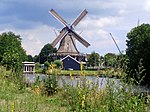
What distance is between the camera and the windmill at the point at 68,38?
70250 mm

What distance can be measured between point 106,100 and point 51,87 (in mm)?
6482

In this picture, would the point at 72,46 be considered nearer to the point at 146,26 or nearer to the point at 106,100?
the point at 146,26

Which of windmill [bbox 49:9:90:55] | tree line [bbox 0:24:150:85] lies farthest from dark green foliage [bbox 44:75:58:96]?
windmill [bbox 49:9:90:55]

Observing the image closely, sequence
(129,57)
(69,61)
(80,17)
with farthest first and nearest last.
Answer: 1. (69,61)
2. (80,17)
3. (129,57)

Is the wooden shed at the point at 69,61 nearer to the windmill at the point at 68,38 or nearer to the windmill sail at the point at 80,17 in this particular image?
the windmill at the point at 68,38

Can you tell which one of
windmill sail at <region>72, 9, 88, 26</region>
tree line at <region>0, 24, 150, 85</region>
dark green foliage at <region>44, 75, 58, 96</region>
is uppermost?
windmill sail at <region>72, 9, 88, 26</region>

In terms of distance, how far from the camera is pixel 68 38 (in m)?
73.1

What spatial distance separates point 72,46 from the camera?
249ft

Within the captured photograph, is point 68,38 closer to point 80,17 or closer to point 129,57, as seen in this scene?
point 80,17

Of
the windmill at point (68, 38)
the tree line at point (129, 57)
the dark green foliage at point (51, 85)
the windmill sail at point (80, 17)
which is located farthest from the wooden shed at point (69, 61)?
the dark green foliage at point (51, 85)

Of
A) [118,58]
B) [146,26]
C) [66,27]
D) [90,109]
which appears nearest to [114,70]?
[118,58]

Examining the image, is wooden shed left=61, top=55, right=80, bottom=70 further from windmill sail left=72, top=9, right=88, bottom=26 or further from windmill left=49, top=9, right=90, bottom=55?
windmill sail left=72, top=9, right=88, bottom=26

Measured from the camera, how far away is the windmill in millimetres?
70250

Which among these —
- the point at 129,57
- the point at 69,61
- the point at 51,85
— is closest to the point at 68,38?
the point at 69,61
